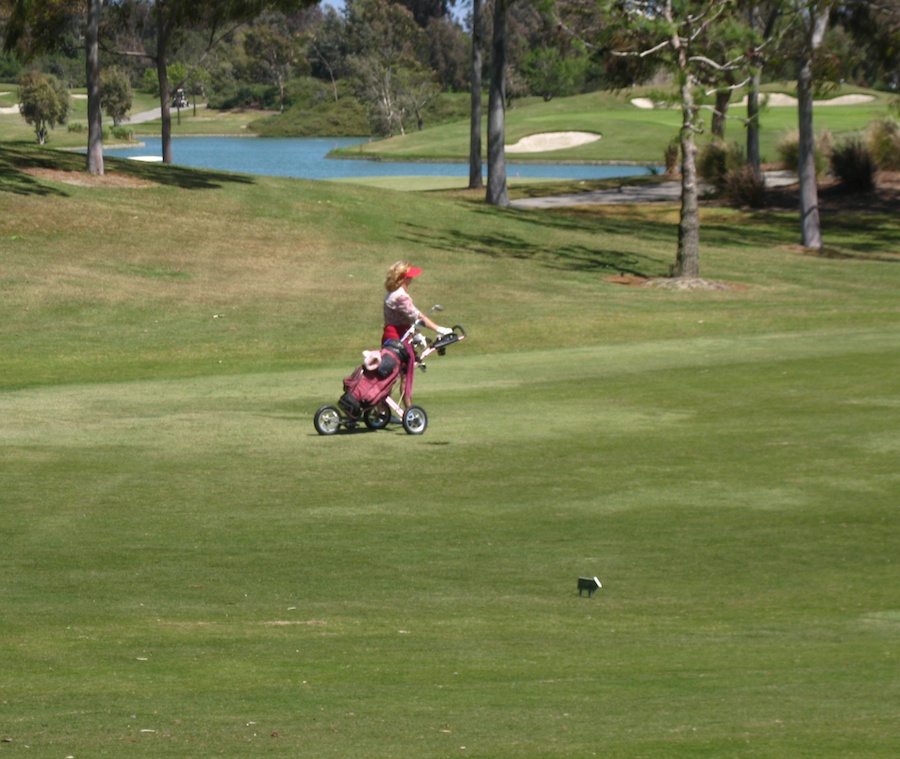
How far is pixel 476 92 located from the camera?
5459 cm

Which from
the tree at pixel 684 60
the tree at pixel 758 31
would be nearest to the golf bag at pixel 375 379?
the tree at pixel 684 60

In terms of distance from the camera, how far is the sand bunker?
90.9 m

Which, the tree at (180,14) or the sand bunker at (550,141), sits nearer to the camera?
the tree at (180,14)

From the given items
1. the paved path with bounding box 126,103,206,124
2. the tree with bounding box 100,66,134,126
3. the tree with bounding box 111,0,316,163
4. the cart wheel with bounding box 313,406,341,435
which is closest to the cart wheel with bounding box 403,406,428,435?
the cart wheel with bounding box 313,406,341,435

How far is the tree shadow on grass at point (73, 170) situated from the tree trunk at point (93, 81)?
809mm

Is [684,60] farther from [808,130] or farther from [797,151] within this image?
[797,151]

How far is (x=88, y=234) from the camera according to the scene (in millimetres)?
35406

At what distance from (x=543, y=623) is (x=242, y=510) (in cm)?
362

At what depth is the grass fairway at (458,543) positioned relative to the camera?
21.6 ft

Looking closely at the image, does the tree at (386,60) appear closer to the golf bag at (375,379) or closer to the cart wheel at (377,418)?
the cart wheel at (377,418)

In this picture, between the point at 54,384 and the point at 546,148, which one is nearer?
the point at 54,384

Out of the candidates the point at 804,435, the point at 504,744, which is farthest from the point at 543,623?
the point at 804,435

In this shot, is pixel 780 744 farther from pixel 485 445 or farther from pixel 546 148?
pixel 546 148

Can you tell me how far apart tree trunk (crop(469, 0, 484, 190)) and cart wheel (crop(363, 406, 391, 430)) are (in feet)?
122
